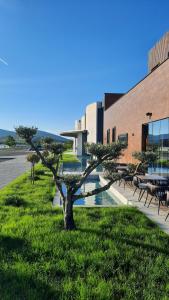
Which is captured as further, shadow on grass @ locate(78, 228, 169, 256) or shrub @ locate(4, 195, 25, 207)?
shrub @ locate(4, 195, 25, 207)

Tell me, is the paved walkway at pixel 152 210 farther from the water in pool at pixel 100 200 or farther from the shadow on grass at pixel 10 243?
the shadow on grass at pixel 10 243

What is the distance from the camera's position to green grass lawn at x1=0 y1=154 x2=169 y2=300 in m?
3.73

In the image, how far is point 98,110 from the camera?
39.7 m

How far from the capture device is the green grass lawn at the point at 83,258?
373 cm

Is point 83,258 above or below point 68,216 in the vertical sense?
below

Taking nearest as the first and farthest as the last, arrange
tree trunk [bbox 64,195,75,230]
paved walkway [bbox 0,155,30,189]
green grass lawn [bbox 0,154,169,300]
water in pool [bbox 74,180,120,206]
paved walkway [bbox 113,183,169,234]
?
green grass lawn [bbox 0,154,169,300] → tree trunk [bbox 64,195,75,230] → paved walkway [bbox 113,183,169,234] → water in pool [bbox 74,180,120,206] → paved walkway [bbox 0,155,30,189]

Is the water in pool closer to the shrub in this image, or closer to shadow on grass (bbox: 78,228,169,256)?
the shrub

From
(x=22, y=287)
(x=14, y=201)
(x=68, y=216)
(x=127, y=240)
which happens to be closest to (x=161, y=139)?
(x=14, y=201)

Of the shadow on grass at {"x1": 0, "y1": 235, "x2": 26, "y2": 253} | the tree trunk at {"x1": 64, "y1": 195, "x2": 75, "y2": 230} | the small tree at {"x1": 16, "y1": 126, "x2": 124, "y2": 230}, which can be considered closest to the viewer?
the shadow on grass at {"x1": 0, "y1": 235, "x2": 26, "y2": 253}

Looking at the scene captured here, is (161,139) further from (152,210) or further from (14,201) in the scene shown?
(14,201)

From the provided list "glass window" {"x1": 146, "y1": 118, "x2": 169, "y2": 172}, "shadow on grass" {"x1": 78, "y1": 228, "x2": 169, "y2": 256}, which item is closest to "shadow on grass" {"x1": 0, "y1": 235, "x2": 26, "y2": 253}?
"shadow on grass" {"x1": 78, "y1": 228, "x2": 169, "y2": 256}

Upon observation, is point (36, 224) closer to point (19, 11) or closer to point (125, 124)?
point (19, 11)

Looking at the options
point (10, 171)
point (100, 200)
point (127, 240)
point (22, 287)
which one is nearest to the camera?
point (22, 287)

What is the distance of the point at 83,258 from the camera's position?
4.59m
